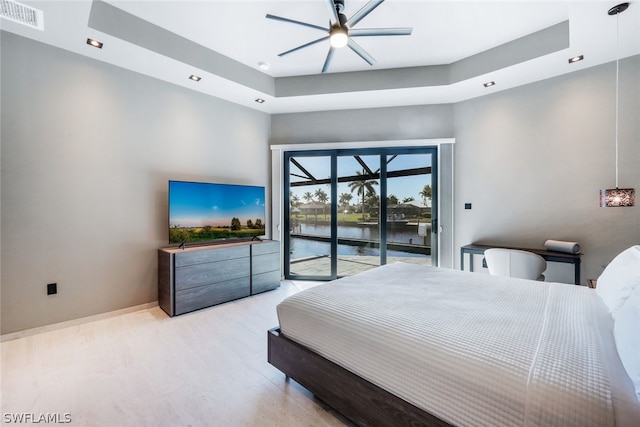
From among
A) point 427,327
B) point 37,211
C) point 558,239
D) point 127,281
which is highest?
point 37,211

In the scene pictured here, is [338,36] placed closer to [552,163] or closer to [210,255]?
[210,255]

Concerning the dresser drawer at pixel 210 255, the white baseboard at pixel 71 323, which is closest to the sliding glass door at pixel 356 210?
the dresser drawer at pixel 210 255

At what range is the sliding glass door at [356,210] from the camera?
4.41 m

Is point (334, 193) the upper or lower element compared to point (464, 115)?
lower

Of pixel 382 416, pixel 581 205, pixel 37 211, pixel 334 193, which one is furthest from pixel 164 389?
pixel 581 205

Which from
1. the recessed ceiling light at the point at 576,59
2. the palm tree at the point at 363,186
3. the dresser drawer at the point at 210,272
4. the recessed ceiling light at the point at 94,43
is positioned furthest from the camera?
the palm tree at the point at 363,186

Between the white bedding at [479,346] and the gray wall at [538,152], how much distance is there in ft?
5.57

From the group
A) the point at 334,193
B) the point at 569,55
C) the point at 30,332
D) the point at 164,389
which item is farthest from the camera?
the point at 334,193

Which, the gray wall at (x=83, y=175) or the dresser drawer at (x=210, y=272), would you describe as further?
the dresser drawer at (x=210, y=272)

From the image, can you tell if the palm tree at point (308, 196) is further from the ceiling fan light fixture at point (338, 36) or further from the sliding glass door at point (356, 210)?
the ceiling fan light fixture at point (338, 36)

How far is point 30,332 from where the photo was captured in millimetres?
2668

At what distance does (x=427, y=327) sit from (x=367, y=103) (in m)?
3.63

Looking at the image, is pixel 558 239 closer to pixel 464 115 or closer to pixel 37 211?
pixel 464 115

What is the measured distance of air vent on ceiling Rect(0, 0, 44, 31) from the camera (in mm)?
2141
